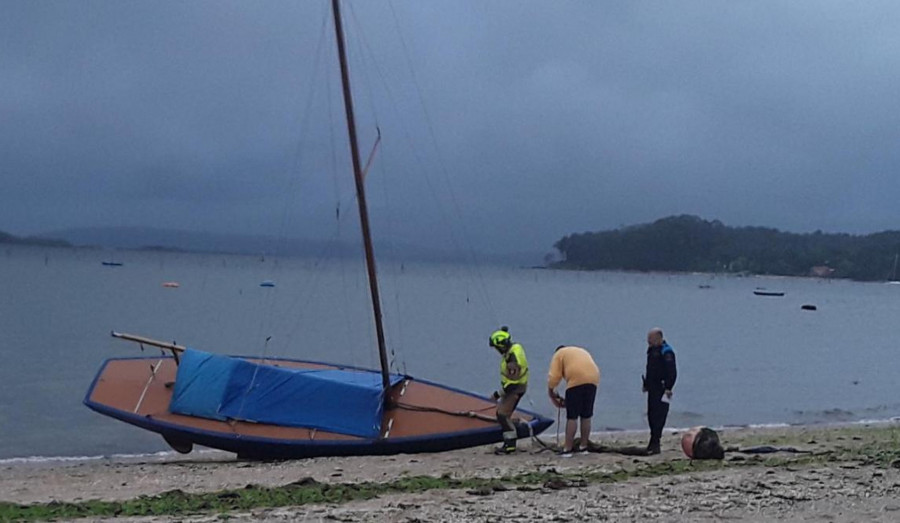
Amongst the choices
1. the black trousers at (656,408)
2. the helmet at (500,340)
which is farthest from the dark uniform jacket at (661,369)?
the helmet at (500,340)

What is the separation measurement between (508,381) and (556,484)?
4.03 meters

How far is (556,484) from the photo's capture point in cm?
1176

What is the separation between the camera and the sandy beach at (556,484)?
999 centimetres

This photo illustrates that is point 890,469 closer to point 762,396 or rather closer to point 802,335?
point 762,396

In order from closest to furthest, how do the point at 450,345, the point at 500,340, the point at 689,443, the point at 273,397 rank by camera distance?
the point at 689,443, the point at 500,340, the point at 273,397, the point at 450,345

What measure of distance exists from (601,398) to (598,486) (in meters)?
21.4

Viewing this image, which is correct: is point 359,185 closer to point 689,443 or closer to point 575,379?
point 575,379

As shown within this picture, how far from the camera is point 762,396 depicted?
35188 millimetres

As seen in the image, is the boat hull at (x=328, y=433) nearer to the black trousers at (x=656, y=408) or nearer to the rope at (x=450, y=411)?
the rope at (x=450, y=411)

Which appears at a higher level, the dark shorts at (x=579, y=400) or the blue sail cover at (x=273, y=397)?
the dark shorts at (x=579, y=400)

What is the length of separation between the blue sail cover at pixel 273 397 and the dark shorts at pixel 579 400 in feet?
12.7

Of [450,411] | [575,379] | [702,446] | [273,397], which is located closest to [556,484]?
[575,379]

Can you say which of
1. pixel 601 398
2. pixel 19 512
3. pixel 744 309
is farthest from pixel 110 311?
pixel 744 309

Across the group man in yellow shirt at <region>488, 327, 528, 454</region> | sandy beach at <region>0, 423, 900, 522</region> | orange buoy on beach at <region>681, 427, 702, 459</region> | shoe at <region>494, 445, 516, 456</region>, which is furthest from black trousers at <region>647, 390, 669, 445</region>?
shoe at <region>494, 445, 516, 456</region>
